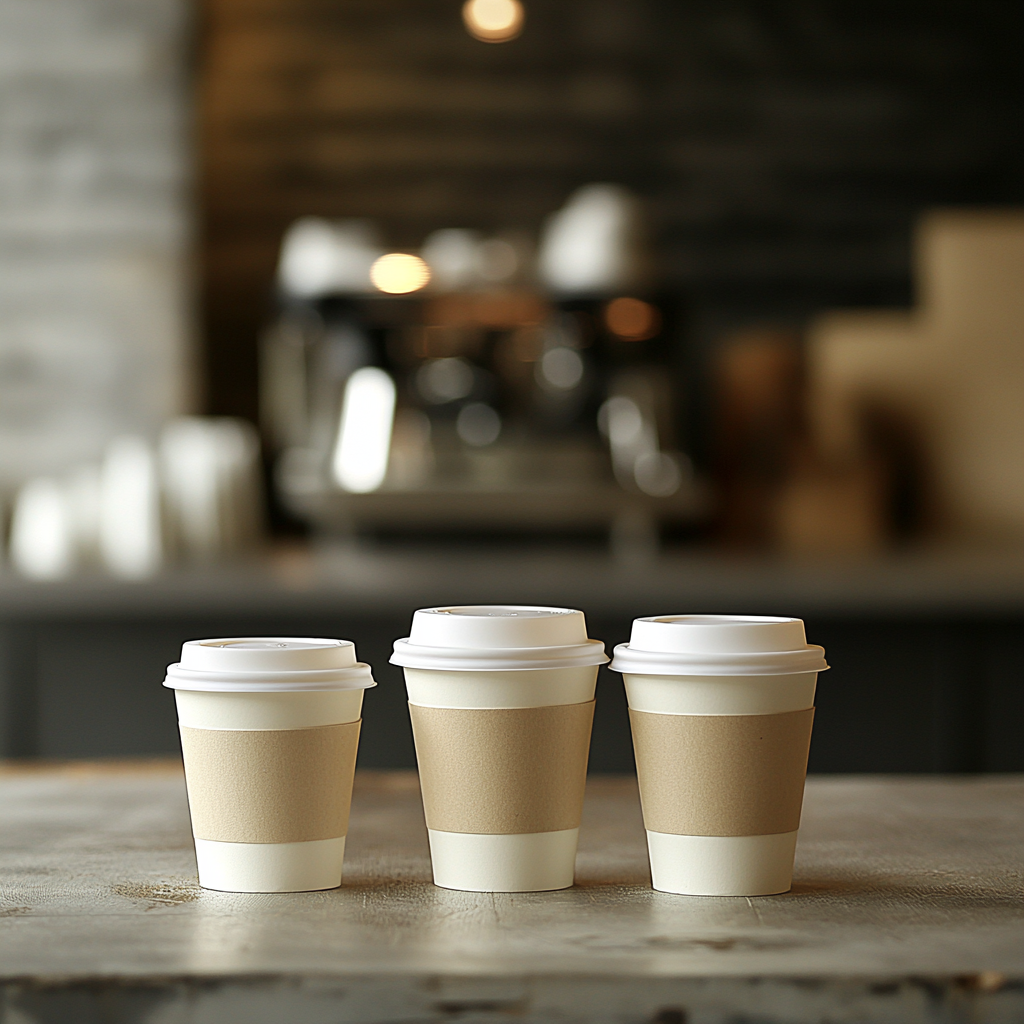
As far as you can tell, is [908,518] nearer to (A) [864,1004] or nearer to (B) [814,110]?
(B) [814,110]

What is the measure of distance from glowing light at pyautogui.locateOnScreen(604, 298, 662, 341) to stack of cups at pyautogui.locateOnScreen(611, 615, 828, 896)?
184 cm

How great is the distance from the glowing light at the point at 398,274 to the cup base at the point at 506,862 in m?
1.89

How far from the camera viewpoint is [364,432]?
2.39 metres

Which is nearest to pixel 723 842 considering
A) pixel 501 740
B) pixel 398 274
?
pixel 501 740

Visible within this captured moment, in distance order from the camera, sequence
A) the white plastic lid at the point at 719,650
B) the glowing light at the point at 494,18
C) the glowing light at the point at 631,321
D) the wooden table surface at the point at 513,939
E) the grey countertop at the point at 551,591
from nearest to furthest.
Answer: the wooden table surface at the point at 513,939, the white plastic lid at the point at 719,650, the grey countertop at the point at 551,591, the glowing light at the point at 631,321, the glowing light at the point at 494,18

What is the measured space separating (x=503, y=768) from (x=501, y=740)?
0.05ft

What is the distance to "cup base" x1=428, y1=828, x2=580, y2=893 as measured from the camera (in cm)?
65

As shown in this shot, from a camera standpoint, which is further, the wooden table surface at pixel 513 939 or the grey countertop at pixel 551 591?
the grey countertop at pixel 551 591

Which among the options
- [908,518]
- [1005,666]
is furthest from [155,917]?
[908,518]

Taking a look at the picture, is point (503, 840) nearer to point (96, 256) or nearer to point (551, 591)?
point (551, 591)

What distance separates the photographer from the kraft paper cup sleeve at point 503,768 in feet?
2.12

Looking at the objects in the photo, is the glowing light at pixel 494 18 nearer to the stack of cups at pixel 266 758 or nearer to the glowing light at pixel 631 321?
the glowing light at pixel 631 321

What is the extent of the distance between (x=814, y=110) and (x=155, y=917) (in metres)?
2.69

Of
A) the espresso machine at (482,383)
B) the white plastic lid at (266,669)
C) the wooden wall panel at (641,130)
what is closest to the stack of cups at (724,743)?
the white plastic lid at (266,669)
